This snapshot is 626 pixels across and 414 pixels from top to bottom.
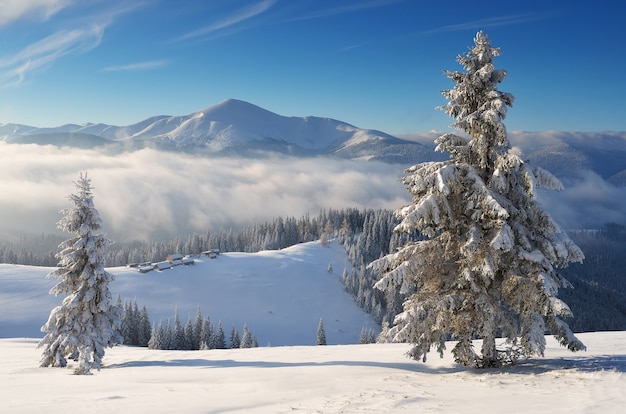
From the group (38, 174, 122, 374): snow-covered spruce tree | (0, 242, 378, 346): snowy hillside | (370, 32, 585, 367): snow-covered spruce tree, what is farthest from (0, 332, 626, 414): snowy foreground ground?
(0, 242, 378, 346): snowy hillside

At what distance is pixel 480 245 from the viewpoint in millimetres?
15070

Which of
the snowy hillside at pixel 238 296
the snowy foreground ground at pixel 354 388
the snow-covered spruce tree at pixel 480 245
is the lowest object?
the snowy hillside at pixel 238 296

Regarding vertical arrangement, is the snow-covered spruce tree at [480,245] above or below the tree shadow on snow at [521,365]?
above

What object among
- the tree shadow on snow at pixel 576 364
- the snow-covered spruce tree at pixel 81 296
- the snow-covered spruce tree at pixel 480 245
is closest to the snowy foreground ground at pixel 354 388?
the tree shadow on snow at pixel 576 364


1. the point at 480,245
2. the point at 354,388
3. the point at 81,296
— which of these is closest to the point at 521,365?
the point at 480,245

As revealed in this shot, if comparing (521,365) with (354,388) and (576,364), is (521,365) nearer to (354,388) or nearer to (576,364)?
(576,364)

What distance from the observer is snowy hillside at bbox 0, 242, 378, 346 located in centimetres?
10212

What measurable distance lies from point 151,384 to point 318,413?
7767mm

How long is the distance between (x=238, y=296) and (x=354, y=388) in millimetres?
122365

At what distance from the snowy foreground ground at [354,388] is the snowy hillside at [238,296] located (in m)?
91.2

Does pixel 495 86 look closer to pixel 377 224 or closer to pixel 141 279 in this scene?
pixel 141 279

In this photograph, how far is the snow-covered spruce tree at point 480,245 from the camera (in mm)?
14492

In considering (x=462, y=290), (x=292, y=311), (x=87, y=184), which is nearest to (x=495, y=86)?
(x=462, y=290)

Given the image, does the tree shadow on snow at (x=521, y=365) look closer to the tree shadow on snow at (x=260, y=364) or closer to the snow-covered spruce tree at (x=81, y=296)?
the tree shadow on snow at (x=260, y=364)
